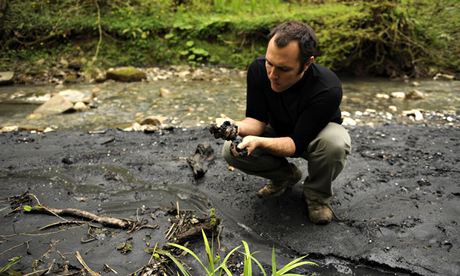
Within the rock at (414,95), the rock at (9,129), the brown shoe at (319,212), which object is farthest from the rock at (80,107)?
the rock at (414,95)

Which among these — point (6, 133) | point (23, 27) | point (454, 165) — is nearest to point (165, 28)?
point (23, 27)

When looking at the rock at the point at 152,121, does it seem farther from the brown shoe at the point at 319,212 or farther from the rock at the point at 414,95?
the rock at the point at 414,95

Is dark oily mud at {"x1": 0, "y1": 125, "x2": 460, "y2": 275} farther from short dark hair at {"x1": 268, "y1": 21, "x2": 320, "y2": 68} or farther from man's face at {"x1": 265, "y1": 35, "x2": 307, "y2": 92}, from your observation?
short dark hair at {"x1": 268, "y1": 21, "x2": 320, "y2": 68}

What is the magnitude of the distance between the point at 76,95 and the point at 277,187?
3804 millimetres

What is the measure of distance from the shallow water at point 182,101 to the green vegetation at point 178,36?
1.64 ft

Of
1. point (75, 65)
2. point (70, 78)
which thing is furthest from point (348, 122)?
point (75, 65)

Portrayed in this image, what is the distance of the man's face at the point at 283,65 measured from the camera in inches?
86.9

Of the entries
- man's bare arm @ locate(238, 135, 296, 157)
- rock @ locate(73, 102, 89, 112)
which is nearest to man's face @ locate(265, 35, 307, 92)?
man's bare arm @ locate(238, 135, 296, 157)

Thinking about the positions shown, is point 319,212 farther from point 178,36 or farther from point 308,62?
point 178,36

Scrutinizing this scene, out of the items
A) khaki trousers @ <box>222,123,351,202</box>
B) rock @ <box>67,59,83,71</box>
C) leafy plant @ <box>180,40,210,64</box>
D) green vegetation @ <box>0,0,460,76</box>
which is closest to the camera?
khaki trousers @ <box>222,123,351,202</box>

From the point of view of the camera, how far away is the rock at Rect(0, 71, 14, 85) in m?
6.18

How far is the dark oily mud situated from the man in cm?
27

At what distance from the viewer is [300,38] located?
219cm

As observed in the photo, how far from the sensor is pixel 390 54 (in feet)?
21.3
